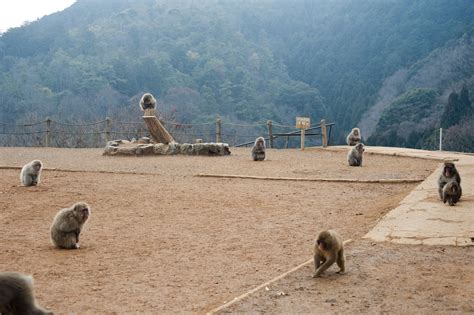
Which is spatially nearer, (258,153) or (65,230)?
(65,230)

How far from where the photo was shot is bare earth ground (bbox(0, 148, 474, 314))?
515cm

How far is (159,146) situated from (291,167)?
6.34 m

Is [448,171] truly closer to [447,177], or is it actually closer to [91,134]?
[447,177]

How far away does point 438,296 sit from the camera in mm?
4980

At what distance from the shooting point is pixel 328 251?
569cm

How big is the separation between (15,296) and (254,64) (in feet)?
186

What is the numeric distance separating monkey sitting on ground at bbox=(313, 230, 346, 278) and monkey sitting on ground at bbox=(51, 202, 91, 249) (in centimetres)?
315

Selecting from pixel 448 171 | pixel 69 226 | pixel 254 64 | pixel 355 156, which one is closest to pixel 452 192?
pixel 448 171

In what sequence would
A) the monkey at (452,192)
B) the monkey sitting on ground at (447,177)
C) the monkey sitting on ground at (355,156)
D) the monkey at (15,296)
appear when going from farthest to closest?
the monkey sitting on ground at (355,156) → the monkey sitting on ground at (447,177) → the monkey at (452,192) → the monkey at (15,296)

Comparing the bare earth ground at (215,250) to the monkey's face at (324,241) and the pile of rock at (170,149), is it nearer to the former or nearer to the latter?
the monkey's face at (324,241)

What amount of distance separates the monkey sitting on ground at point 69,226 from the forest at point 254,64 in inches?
1158

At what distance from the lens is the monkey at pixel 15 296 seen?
13.8ft

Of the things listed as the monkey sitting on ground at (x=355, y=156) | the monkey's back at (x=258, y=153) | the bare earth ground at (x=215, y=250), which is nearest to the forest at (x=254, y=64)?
the monkey's back at (x=258, y=153)

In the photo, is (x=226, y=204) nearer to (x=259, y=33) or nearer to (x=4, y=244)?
(x=4, y=244)
